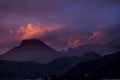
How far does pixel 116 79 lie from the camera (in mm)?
189125

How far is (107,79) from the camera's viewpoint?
7549 inches

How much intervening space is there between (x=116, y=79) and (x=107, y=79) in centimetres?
529

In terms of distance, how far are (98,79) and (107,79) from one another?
6895mm

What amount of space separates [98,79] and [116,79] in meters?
12.0

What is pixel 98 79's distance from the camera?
19700 centimetres
